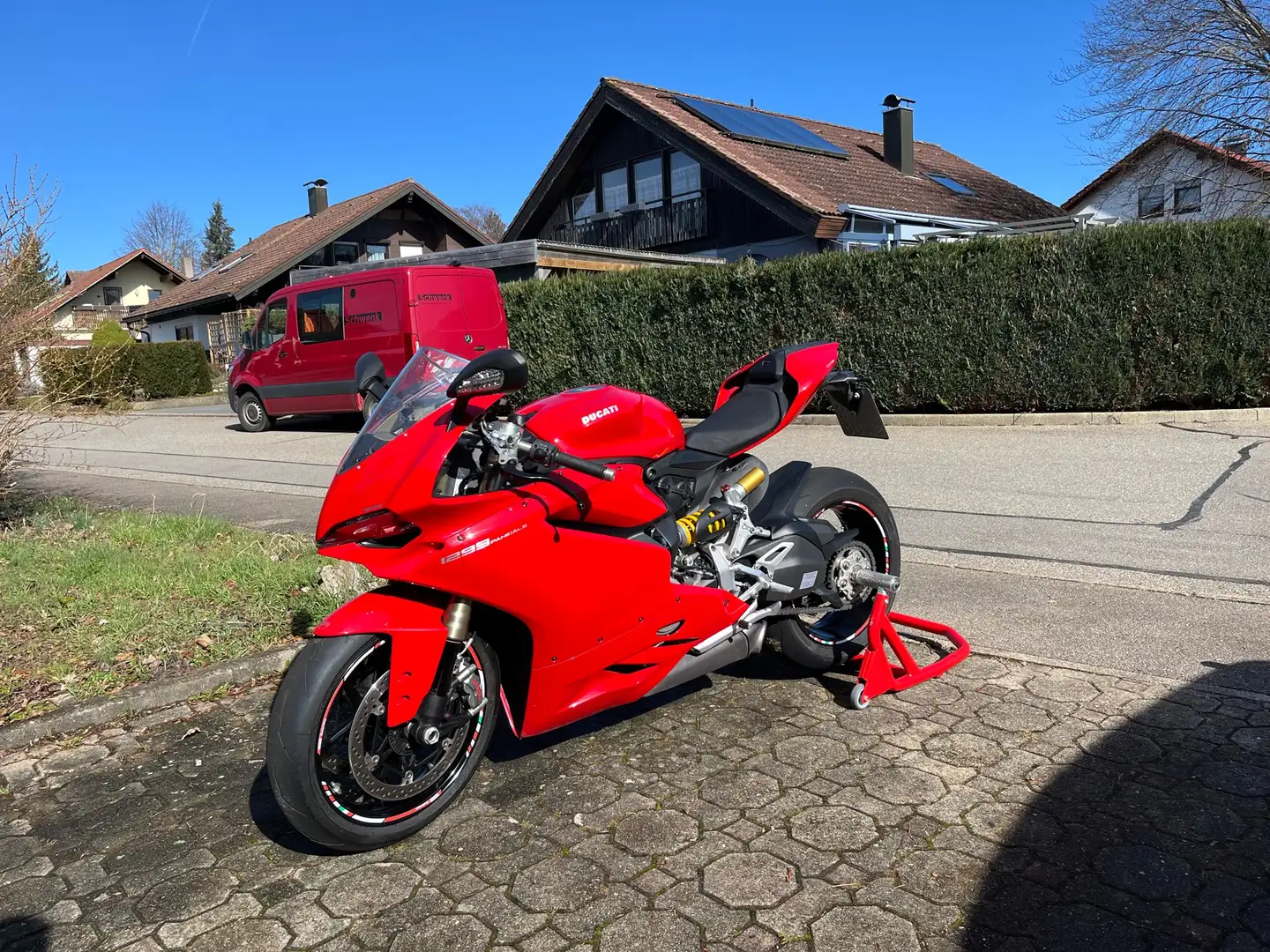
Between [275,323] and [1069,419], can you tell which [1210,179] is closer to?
[1069,419]

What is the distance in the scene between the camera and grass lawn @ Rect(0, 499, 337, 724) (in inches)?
175

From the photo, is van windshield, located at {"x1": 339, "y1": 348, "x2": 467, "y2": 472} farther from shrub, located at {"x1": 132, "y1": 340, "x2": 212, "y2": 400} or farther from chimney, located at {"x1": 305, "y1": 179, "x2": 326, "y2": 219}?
chimney, located at {"x1": 305, "y1": 179, "x2": 326, "y2": 219}

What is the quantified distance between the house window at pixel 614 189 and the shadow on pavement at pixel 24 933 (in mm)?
25805

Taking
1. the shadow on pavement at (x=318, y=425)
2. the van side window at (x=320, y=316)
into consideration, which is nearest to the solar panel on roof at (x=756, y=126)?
the shadow on pavement at (x=318, y=425)

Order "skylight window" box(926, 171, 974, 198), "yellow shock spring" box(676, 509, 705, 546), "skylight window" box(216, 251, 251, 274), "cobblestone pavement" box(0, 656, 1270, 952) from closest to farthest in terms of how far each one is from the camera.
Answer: "cobblestone pavement" box(0, 656, 1270, 952) < "yellow shock spring" box(676, 509, 705, 546) < "skylight window" box(926, 171, 974, 198) < "skylight window" box(216, 251, 251, 274)

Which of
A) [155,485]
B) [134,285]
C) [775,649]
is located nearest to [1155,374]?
[775,649]

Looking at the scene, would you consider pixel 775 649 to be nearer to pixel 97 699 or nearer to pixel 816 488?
pixel 816 488

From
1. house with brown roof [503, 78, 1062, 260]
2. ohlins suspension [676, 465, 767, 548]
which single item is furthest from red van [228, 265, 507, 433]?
ohlins suspension [676, 465, 767, 548]

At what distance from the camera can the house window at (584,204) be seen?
28.2 meters

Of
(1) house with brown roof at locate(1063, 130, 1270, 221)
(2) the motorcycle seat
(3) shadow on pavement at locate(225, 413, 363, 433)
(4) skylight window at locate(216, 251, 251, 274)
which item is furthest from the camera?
(4) skylight window at locate(216, 251, 251, 274)

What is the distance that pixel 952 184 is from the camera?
27875 mm

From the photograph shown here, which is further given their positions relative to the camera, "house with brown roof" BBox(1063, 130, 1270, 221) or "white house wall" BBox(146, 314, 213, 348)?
"white house wall" BBox(146, 314, 213, 348)

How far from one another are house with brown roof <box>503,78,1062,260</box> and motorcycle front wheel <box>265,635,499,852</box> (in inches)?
755

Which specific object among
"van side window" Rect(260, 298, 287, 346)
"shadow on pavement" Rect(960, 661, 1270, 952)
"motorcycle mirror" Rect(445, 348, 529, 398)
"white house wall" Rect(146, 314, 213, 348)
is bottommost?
"shadow on pavement" Rect(960, 661, 1270, 952)
